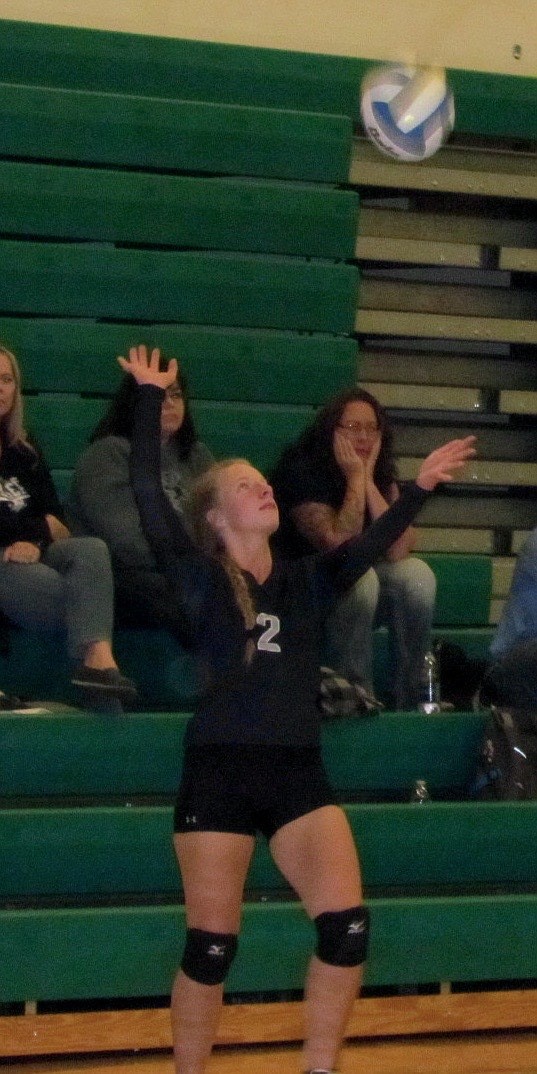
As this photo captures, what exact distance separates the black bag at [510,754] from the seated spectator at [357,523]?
0.33m

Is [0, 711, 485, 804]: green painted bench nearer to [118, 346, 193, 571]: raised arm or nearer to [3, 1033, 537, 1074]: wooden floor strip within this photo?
[3, 1033, 537, 1074]: wooden floor strip

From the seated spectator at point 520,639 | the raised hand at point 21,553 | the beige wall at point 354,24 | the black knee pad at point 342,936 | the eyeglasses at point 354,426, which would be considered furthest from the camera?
the beige wall at point 354,24

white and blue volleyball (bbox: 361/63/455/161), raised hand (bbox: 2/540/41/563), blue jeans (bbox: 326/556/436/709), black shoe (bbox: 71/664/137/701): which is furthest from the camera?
white and blue volleyball (bbox: 361/63/455/161)

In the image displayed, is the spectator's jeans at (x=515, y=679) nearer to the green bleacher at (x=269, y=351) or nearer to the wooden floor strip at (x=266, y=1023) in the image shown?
the green bleacher at (x=269, y=351)

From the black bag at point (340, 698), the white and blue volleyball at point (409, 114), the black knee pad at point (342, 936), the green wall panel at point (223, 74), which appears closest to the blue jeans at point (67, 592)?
the black bag at point (340, 698)

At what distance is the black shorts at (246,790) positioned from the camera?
273 cm

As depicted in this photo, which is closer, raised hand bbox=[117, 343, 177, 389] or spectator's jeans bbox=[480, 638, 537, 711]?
raised hand bbox=[117, 343, 177, 389]

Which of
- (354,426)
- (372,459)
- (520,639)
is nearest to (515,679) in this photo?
(520,639)

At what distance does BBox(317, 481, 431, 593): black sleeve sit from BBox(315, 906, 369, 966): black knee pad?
71 centimetres

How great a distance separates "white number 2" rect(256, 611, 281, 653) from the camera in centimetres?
287

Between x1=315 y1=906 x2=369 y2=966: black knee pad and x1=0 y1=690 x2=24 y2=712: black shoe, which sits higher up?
x1=0 y1=690 x2=24 y2=712: black shoe

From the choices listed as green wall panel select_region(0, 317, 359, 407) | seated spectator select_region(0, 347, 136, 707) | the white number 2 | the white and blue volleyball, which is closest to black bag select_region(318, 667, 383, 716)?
seated spectator select_region(0, 347, 136, 707)

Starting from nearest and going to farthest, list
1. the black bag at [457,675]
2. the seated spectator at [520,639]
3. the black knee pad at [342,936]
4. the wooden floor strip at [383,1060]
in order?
the black knee pad at [342,936], the wooden floor strip at [383,1060], the seated spectator at [520,639], the black bag at [457,675]

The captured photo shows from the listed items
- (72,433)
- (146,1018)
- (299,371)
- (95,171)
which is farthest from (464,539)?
(146,1018)
